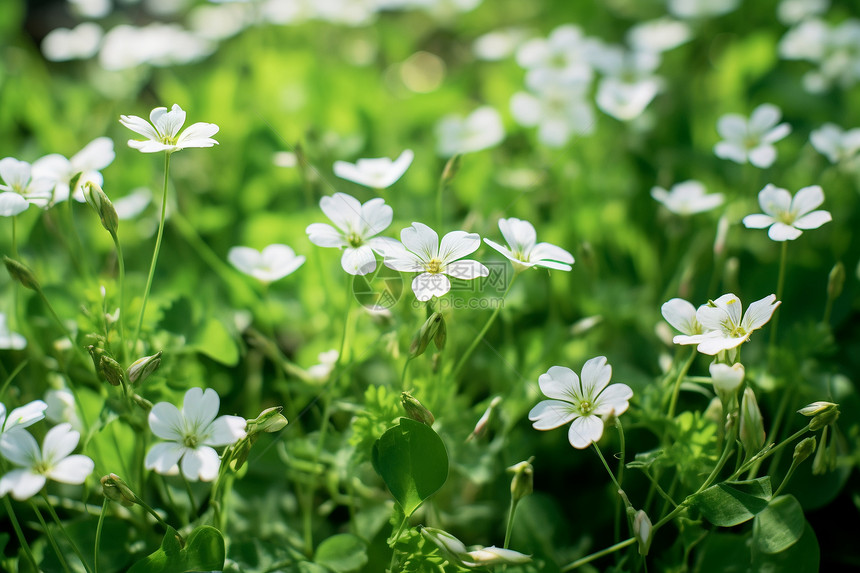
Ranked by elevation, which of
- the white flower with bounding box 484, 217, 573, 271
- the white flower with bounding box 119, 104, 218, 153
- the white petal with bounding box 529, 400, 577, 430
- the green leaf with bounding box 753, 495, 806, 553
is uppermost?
the white flower with bounding box 119, 104, 218, 153

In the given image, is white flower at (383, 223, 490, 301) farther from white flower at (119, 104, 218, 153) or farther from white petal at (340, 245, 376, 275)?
white flower at (119, 104, 218, 153)

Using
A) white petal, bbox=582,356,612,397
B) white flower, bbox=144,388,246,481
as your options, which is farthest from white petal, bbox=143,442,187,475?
white petal, bbox=582,356,612,397

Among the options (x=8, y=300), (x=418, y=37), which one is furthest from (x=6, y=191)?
(x=418, y=37)

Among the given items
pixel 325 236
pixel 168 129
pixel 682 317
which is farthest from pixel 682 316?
pixel 168 129

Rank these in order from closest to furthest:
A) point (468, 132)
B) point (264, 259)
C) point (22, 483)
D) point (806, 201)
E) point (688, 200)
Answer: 1. point (22, 483)
2. point (806, 201)
3. point (264, 259)
4. point (688, 200)
5. point (468, 132)

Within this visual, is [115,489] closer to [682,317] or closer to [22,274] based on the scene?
[22,274]

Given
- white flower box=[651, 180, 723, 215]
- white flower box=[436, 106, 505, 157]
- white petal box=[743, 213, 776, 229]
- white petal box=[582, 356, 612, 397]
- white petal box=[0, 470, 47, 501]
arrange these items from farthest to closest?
white flower box=[436, 106, 505, 157]
white flower box=[651, 180, 723, 215]
white petal box=[743, 213, 776, 229]
white petal box=[582, 356, 612, 397]
white petal box=[0, 470, 47, 501]

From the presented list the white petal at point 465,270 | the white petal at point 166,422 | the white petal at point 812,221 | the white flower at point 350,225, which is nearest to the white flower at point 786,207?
the white petal at point 812,221
